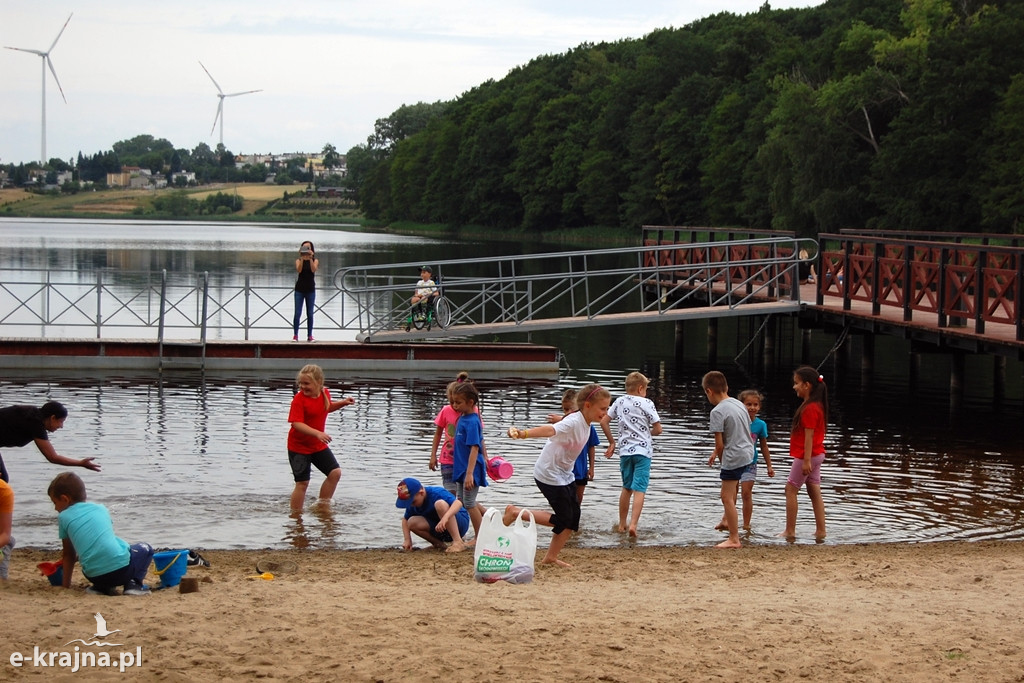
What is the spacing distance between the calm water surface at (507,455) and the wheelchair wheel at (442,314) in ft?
4.86

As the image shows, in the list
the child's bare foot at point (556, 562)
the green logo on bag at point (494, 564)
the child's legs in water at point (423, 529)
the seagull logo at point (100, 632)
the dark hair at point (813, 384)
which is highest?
the dark hair at point (813, 384)

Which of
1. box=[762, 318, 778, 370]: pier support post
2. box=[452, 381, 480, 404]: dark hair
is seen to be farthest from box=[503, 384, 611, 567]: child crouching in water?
box=[762, 318, 778, 370]: pier support post

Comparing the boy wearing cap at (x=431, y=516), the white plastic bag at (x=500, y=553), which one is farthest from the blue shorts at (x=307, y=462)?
the white plastic bag at (x=500, y=553)

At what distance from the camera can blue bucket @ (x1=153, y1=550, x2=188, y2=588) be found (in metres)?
8.70

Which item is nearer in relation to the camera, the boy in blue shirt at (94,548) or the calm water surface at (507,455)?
the boy in blue shirt at (94,548)

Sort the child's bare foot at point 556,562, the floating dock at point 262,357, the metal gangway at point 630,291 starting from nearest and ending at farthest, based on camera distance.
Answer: the child's bare foot at point 556,562 < the floating dock at point 262,357 < the metal gangway at point 630,291

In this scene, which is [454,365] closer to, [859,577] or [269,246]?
[859,577]

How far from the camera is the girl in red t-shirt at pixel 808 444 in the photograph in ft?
36.7

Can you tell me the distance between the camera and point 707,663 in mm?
7020

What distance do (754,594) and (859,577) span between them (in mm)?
1226

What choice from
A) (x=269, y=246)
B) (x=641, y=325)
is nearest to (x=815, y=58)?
(x=269, y=246)

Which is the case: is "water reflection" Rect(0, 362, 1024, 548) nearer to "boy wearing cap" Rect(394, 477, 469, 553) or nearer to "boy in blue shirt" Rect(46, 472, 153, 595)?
"boy wearing cap" Rect(394, 477, 469, 553)

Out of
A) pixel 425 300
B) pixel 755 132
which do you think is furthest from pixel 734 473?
pixel 755 132

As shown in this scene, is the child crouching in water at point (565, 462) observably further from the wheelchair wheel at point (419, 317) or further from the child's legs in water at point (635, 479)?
the wheelchair wheel at point (419, 317)
